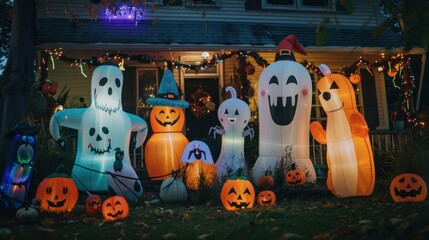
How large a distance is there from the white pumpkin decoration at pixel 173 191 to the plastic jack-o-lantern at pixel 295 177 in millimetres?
1820

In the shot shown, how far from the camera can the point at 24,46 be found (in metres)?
7.70

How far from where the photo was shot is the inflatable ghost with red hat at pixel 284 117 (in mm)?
8048

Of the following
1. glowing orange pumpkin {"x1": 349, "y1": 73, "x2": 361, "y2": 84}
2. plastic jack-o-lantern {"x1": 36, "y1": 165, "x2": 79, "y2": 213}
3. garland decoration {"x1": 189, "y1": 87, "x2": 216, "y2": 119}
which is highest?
glowing orange pumpkin {"x1": 349, "y1": 73, "x2": 361, "y2": 84}

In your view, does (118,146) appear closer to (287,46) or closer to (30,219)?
(30,219)

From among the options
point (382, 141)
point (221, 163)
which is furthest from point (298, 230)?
point (382, 141)

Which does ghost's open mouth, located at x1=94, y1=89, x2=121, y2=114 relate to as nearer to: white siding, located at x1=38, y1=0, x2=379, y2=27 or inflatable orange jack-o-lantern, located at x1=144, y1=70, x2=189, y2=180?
inflatable orange jack-o-lantern, located at x1=144, y1=70, x2=189, y2=180

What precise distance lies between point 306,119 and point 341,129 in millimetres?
1345

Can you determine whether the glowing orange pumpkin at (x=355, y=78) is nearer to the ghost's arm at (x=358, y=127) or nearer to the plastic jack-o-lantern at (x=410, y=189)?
the ghost's arm at (x=358, y=127)

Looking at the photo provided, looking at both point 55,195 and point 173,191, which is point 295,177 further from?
point 55,195

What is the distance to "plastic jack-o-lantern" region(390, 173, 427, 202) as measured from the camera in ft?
20.3

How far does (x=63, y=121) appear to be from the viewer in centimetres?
750

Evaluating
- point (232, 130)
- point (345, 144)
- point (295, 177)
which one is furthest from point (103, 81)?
point (345, 144)

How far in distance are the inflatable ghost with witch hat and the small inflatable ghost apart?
1.60 m

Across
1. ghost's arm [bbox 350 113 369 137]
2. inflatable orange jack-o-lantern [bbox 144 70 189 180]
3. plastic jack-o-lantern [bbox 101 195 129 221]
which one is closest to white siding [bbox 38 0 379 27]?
inflatable orange jack-o-lantern [bbox 144 70 189 180]
